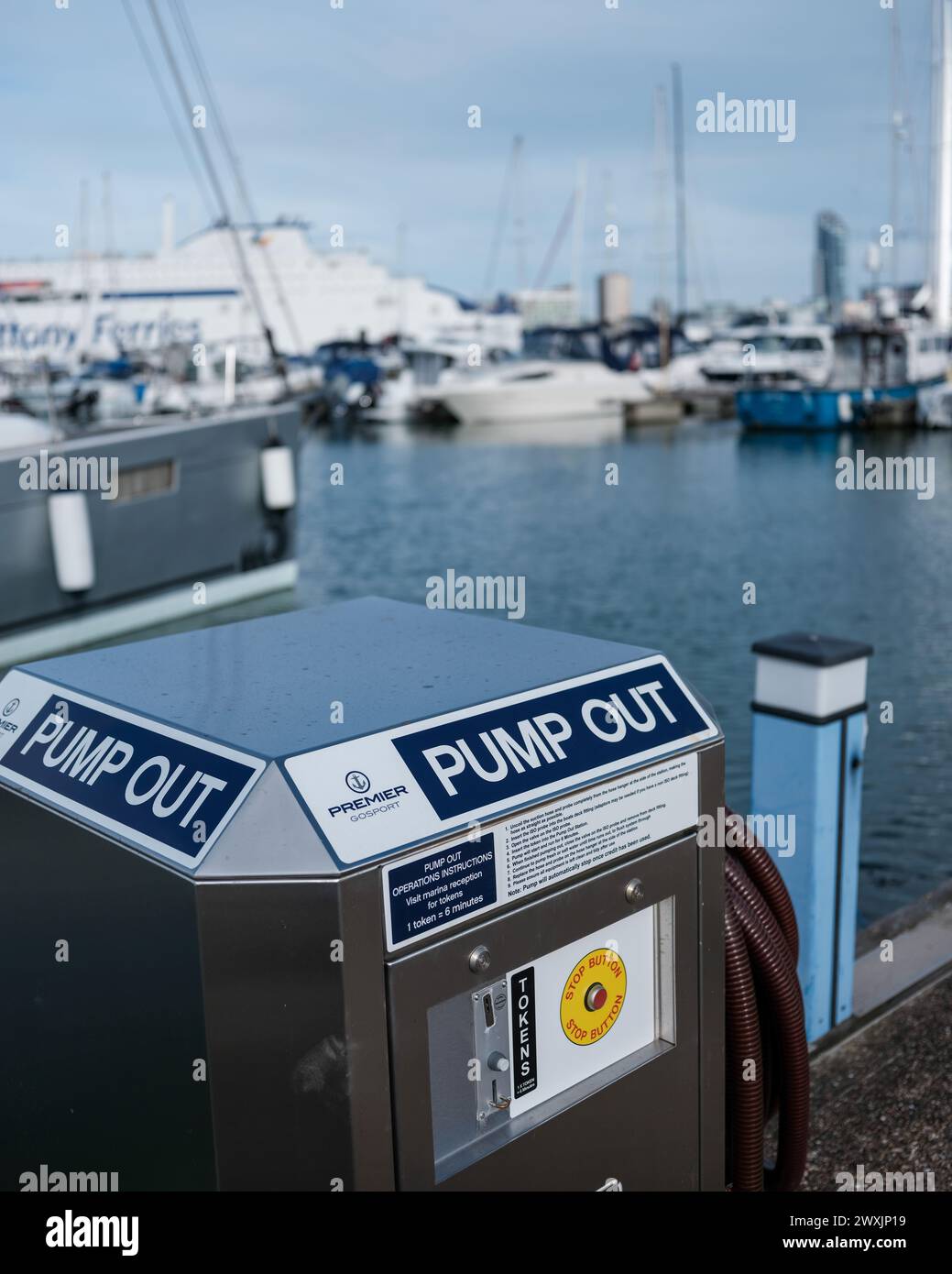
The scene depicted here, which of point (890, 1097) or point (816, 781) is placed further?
point (816, 781)

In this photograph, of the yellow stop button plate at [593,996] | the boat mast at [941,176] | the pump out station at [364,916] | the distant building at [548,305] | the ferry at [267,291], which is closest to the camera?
the pump out station at [364,916]

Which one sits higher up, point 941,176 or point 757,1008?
point 941,176

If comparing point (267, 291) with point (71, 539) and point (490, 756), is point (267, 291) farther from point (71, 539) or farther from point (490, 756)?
point (490, 756)

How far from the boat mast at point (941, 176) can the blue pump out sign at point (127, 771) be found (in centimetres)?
4541

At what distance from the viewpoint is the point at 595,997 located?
2170 millimetres

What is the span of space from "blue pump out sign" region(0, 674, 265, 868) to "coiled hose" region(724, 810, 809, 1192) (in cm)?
113

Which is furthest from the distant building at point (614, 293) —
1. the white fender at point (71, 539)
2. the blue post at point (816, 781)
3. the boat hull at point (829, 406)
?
the blue post at point (816, 781)

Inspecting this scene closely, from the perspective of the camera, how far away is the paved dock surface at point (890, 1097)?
11.0 feet

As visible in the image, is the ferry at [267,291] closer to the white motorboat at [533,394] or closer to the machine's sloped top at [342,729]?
the white motorboat at [533,394]

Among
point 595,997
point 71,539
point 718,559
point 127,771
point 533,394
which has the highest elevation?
point 127,771

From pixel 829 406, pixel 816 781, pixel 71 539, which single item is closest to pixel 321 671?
pixel 816 781

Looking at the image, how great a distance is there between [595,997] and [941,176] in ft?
155

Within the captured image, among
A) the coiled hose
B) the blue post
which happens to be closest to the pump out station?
the coiled hose
